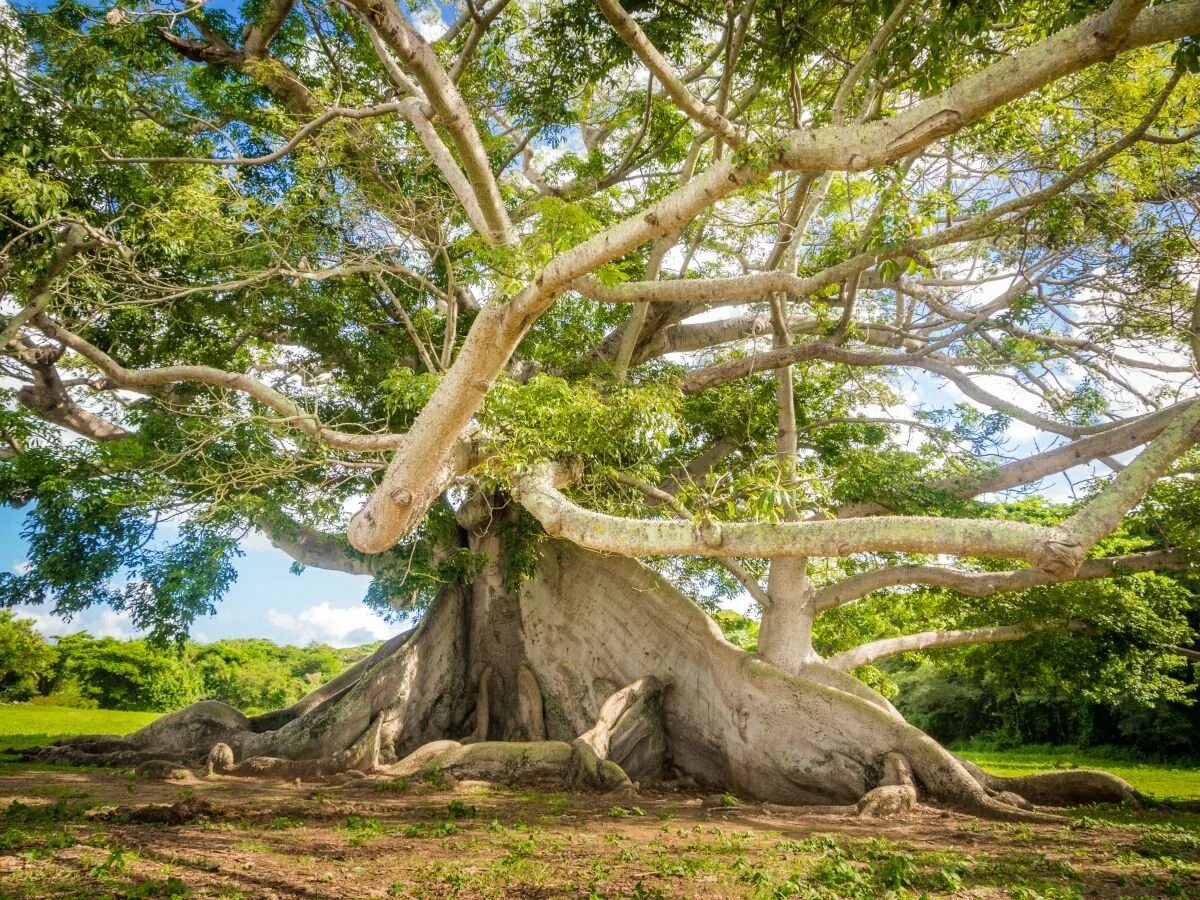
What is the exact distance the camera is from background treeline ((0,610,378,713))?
54.7 feet

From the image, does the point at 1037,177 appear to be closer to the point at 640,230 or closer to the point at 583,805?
the point at 640,230

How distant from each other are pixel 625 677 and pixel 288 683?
1843cm

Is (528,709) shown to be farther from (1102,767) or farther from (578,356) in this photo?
(1102,767)

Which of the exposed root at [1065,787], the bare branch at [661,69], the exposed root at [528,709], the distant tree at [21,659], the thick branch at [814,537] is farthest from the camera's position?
the distant tree at [21,659]

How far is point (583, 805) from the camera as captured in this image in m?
6.04

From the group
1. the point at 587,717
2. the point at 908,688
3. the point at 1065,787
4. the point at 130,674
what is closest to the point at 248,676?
the point at 130,674

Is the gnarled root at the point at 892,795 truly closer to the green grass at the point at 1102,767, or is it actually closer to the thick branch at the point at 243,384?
the green grass at the point at 1102,767

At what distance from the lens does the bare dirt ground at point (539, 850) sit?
3.25 metres

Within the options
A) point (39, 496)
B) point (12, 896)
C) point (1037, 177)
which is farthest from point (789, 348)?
point (39, 496)

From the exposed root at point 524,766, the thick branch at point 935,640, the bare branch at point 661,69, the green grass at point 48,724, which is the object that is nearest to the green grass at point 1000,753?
the green grass at point 48,724

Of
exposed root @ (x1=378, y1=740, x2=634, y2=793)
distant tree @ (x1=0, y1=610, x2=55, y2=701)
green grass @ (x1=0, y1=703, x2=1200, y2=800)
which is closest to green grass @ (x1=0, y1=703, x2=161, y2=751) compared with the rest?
green grass @ (x1=0, y1=703, x2=1200, y2=800)

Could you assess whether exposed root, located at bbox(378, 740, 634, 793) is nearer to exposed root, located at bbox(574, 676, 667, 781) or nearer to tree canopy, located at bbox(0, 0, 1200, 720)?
exposed root, located at bbox(574, 676, 667, 781)

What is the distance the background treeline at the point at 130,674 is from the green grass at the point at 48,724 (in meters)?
1.10

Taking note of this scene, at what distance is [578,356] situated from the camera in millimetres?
9438
